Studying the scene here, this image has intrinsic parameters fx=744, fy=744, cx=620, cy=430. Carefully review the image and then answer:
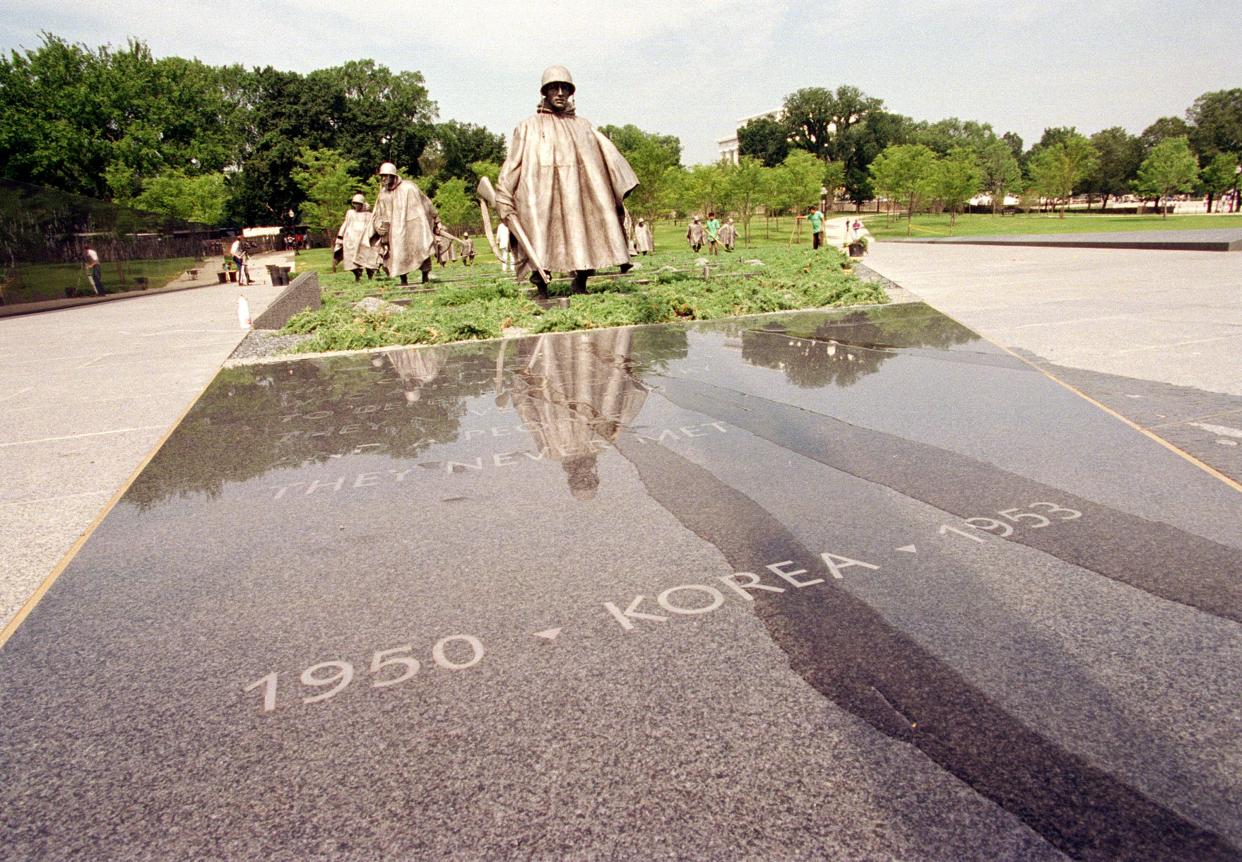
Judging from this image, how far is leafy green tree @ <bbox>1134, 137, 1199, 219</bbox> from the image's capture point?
2530 inches

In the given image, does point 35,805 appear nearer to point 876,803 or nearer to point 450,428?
point 876,803

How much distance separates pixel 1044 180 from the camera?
6256cm

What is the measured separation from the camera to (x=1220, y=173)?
67375 mm

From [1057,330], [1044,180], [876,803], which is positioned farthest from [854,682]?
[1044,180]

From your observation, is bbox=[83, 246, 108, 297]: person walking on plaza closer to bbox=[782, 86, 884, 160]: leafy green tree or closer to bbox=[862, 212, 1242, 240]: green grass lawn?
bbox=[862, 212, 1242, 240]: green grass lawn

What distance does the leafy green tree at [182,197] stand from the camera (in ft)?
153

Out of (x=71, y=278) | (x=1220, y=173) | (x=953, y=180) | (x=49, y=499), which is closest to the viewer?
(x=49, y=499)

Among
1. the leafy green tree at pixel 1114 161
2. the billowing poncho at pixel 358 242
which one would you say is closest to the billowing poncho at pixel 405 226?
the billowing poncho at pixel 358 242

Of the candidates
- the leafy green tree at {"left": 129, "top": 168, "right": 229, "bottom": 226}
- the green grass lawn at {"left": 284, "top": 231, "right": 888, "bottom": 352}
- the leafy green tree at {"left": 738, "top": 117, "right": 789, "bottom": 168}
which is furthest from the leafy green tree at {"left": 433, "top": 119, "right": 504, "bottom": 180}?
the green grass lawn at {"left": 284, "top": 231, "right": 888, "bottom": 352}

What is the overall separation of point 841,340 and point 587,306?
4.63 metres

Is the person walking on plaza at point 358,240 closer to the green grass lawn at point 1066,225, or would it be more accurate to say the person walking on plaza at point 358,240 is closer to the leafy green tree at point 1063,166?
the green grass lawn at point 1066,225

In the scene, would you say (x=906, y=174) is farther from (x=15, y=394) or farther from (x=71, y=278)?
(x=15, y=394)

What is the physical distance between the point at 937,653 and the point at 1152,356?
6762 mm

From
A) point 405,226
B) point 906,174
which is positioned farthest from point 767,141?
point 405,226
